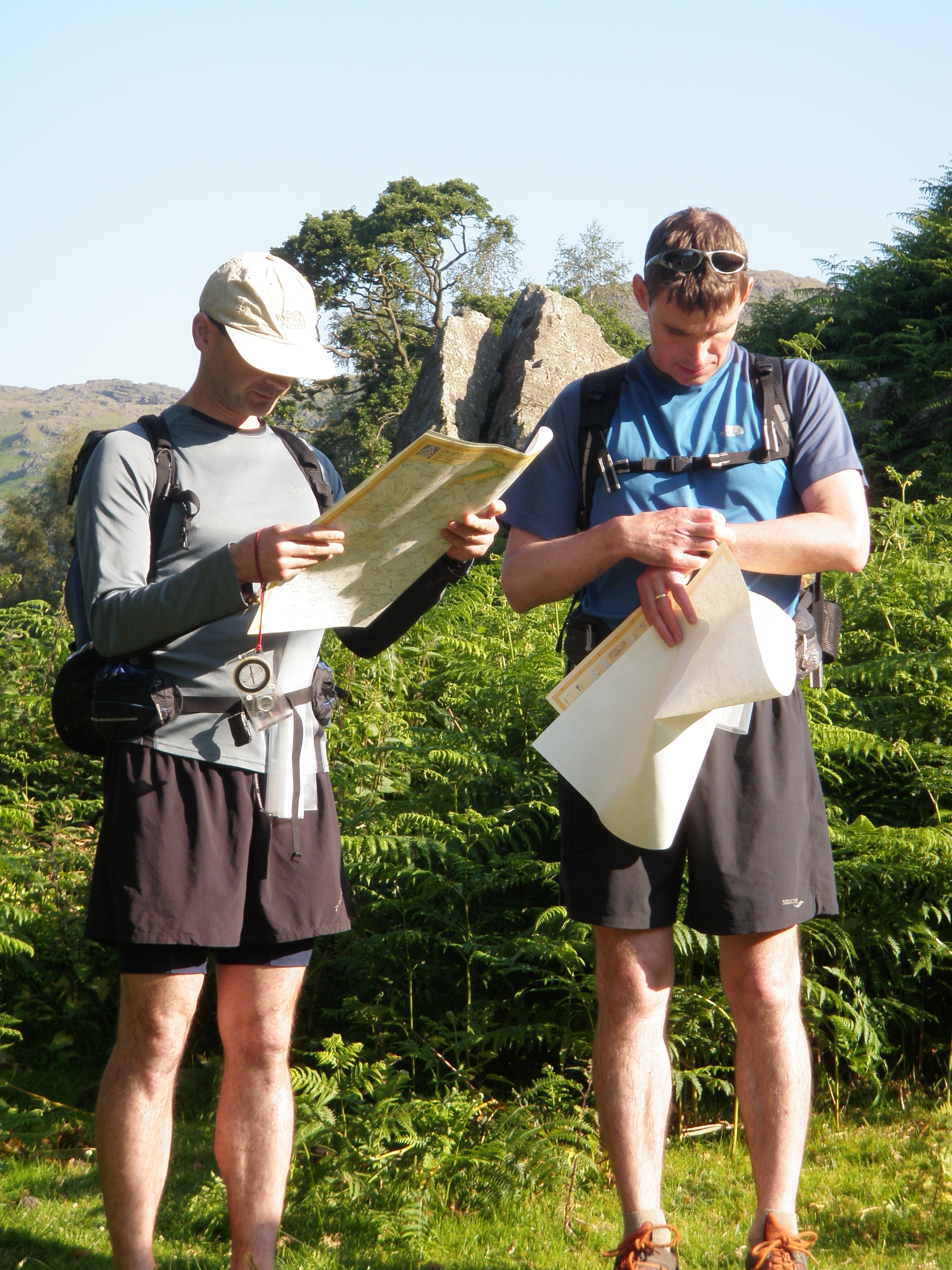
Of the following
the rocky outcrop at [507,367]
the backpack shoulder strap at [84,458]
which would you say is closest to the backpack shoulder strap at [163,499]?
the backpack shoulder strap at [84,458]

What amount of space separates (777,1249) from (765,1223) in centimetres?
6

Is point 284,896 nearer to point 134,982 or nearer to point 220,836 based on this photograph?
point 220,836

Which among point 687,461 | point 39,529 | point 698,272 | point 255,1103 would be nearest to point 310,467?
point 687,461

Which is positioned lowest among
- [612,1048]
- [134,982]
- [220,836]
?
[612,1048]

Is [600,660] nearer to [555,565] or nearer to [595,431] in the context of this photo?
[555,565]

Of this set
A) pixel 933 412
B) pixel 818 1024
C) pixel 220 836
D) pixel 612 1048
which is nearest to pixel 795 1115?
pixel 612 1048

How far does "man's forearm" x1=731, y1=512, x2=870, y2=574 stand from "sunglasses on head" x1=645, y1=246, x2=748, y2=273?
2.01 ft

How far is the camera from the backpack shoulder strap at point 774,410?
8.57ft

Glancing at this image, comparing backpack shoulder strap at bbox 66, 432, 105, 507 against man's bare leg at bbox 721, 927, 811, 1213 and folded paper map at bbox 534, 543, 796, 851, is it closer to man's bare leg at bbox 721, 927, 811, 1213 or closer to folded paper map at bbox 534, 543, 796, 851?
folded paper map at bbox 534, 543, 796, 851

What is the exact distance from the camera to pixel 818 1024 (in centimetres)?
345

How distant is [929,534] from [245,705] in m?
4.54

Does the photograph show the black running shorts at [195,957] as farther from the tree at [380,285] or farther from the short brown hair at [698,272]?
the tree at [380,285]

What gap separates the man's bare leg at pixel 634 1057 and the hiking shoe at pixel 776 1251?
0.23 meters

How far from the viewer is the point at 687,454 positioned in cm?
266
